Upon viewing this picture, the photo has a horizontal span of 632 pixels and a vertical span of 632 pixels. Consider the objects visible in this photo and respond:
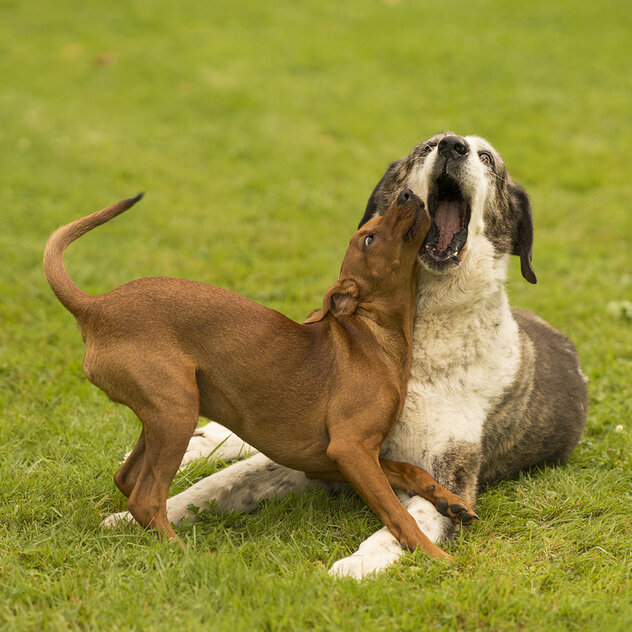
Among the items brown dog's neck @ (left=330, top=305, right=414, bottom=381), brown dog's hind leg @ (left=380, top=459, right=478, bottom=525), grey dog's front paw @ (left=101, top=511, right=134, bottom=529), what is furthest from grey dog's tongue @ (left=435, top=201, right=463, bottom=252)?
grey dog's front paw @ (left=101, top=511, right=134, bottom=529)

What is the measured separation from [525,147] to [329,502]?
27.6 ft

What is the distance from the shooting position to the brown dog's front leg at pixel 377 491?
12.9ft

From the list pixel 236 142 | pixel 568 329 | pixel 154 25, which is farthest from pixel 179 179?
pixel 154 25

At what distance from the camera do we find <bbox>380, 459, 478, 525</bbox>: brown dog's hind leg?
13.8 ft

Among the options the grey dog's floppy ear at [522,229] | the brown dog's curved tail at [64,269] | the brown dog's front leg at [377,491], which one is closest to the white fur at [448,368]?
the grey dog's floppy ear at [522,229]

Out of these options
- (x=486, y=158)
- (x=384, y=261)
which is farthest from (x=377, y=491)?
(x=486, y=158)

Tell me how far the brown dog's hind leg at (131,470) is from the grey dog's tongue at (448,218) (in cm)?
197

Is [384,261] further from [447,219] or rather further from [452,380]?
[452,380]

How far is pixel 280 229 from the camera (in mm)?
9492

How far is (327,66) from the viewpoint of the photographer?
47.3 feet

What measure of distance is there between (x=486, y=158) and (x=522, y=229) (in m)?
0.49

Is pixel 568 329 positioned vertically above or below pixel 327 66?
below

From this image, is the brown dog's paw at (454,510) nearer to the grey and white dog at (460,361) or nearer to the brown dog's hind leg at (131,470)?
the grey and white dog at (460,361)

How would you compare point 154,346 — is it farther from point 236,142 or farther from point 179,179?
point 236,142
